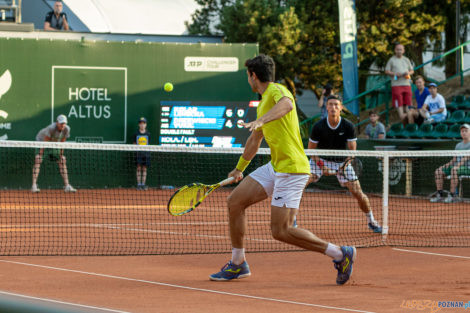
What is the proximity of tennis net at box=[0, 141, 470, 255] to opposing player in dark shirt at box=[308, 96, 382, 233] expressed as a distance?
323 millimetres

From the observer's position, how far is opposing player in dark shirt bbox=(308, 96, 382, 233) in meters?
8.45

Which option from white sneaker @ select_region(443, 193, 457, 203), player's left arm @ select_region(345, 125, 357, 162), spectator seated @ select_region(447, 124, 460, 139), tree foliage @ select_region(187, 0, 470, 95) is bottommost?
white sneaker @ select_region(443, 193, 457, 203)

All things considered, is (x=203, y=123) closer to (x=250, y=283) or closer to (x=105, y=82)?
(x=105, y=82)

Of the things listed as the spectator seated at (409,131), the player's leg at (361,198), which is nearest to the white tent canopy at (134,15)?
the spectator seated at (409,131)

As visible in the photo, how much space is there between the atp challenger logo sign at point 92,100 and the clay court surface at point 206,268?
509cm

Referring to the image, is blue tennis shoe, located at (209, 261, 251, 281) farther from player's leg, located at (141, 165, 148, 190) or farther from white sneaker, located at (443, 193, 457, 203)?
player's leg, located at (141, 165, 148, 190)

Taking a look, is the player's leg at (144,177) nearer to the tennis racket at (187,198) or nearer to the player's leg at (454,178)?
the player's leg at (454,178)

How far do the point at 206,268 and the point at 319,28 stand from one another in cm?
1631

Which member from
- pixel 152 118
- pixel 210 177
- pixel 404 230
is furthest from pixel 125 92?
pixel 404 230

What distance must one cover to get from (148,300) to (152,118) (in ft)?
38.9

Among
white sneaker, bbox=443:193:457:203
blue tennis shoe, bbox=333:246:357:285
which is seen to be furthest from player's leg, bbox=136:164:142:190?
blue tennis shoe, bbox=333:246:357:285

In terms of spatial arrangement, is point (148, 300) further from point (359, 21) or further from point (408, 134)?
point (359, 21)

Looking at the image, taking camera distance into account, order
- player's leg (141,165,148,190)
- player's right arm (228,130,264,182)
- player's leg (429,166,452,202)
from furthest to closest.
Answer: player's leg (141,165,148,190) < player's leg (429,166,452,202) < player's right arm (228,130,264,182)

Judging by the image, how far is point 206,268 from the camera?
20.4 feet
